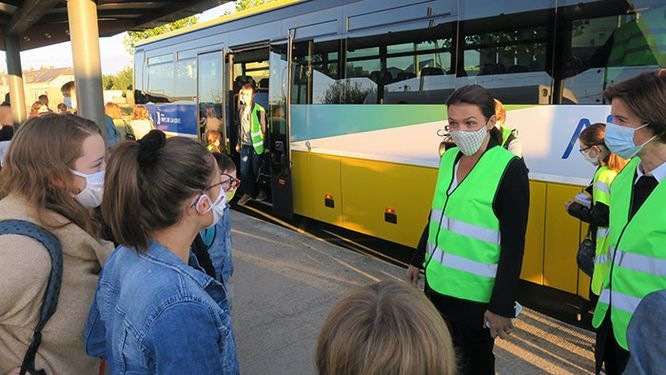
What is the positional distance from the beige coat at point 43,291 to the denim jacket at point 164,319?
0.34 metres

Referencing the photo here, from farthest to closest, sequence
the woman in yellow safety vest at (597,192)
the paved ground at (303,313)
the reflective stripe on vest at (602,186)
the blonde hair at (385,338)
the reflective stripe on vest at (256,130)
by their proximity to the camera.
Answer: the reflective stripe on vest at (256,130) → the paved ground at (303,313) → the reflective stripe on vest at (602,186) → the woman in yellow safety vest at (597,192) → the blonde hair at (385,338)

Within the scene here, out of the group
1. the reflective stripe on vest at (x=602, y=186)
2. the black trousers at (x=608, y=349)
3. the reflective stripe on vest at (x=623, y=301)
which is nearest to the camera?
the reflective stripe on vest at (x=623, y=301)

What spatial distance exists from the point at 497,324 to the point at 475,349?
27 cm

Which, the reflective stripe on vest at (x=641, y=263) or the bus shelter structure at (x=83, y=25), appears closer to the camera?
the reflective stripe on vest at (x=641, y=263)

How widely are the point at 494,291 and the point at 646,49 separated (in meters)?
2.71

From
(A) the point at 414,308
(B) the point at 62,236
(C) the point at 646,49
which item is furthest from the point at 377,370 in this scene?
(C) the point at 646,49

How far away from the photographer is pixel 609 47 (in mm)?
3887

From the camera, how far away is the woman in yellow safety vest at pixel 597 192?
3.08 m

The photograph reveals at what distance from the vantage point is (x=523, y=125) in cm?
439

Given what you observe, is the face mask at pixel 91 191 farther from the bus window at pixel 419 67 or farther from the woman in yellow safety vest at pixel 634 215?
the bus window at pixel 419 67

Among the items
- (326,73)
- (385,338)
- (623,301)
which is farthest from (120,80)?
(385,338)

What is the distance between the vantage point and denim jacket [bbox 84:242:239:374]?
1228mm

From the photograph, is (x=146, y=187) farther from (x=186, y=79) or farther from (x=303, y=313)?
(x=186, y=79)

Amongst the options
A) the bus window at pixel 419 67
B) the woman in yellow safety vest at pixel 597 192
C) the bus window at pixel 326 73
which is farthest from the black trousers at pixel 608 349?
the bus window at pixel 326 73
